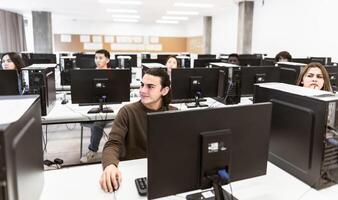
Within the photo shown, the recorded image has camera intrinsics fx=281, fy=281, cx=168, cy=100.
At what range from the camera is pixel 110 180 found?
136 cm

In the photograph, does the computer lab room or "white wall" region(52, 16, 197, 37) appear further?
"white wall" region(52, 16, 197, 37)

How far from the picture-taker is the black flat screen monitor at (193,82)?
3.09 m

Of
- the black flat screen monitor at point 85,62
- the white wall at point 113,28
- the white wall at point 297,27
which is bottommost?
the black flat screen monitor at point 85,62

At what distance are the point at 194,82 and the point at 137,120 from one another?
60.2 inches

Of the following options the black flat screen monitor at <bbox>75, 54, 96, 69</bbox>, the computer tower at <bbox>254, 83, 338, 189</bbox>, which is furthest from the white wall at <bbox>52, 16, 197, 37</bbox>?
the computer tower at <bbox>254, 83, 338, 189</bbox>

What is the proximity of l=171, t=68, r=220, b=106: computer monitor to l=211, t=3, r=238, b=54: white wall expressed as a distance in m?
6.49

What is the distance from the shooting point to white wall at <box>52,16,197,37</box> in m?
13.6

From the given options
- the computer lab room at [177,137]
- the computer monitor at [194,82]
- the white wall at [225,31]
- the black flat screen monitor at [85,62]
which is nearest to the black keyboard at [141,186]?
the computer lab room at [177,137]

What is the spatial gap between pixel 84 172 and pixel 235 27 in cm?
919

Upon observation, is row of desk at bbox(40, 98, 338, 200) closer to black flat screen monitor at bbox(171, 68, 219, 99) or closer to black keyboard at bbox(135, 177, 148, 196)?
black keyboard at bbox(135, 177, 148, 196)

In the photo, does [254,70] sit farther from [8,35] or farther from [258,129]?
[8,35]

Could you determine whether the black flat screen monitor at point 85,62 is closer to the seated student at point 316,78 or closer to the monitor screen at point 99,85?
the monitor screen at point 99,85

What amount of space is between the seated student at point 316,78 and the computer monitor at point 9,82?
273 centimetres

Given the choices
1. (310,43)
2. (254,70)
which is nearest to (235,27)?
(310,43)
